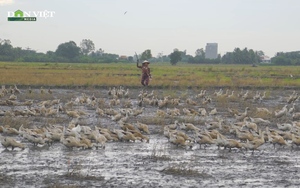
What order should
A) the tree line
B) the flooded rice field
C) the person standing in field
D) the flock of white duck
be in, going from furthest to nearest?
the tree line
the person standing in field
the flock of white duck
the flooded rice field

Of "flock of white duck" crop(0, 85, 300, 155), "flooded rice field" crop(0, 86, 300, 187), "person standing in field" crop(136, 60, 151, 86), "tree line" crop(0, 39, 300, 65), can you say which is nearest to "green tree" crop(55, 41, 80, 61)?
"tree line" crop(0, 39, 300, 65)

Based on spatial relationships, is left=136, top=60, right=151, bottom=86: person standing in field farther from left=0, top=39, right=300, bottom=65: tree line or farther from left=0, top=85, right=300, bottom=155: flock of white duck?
left=0, top=39, right=300, bottom=65: tree line

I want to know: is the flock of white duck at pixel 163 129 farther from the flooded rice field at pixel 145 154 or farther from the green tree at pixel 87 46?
the green tree at pixel 87 46

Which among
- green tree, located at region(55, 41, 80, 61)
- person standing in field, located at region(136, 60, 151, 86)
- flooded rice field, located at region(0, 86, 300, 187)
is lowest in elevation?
flooded rice field, located at region(0, 86, 300, 187)

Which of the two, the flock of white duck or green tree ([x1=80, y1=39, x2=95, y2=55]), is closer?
the flock of white duck

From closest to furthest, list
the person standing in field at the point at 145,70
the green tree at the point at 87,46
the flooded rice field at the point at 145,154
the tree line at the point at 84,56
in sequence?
the flooded rice field at the point at 145,154
the person standing in field at the point at 145,70
the tree line at the point at 84,56
the green tree at the point at 87,46

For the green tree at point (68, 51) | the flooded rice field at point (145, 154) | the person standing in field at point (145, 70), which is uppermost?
the green tree at point (68, 51)

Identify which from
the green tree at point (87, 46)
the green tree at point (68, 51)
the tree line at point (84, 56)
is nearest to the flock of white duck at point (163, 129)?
the tree line at point (84, 56)

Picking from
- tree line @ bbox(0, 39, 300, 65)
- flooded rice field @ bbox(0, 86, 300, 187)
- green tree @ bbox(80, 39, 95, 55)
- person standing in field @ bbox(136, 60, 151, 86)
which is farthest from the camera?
green tree @ bbox(80, 39, 95, 55)

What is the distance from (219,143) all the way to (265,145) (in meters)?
1.88

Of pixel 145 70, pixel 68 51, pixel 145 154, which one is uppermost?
pixel 68 51

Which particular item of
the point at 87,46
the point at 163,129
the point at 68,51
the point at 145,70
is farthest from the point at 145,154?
the point at 87,46

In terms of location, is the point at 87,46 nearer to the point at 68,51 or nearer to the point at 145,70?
the point at 68,51

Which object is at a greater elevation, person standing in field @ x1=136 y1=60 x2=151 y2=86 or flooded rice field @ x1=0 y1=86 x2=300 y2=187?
person standing in field @ x1=136 y1=60 x2=151 y2=86
